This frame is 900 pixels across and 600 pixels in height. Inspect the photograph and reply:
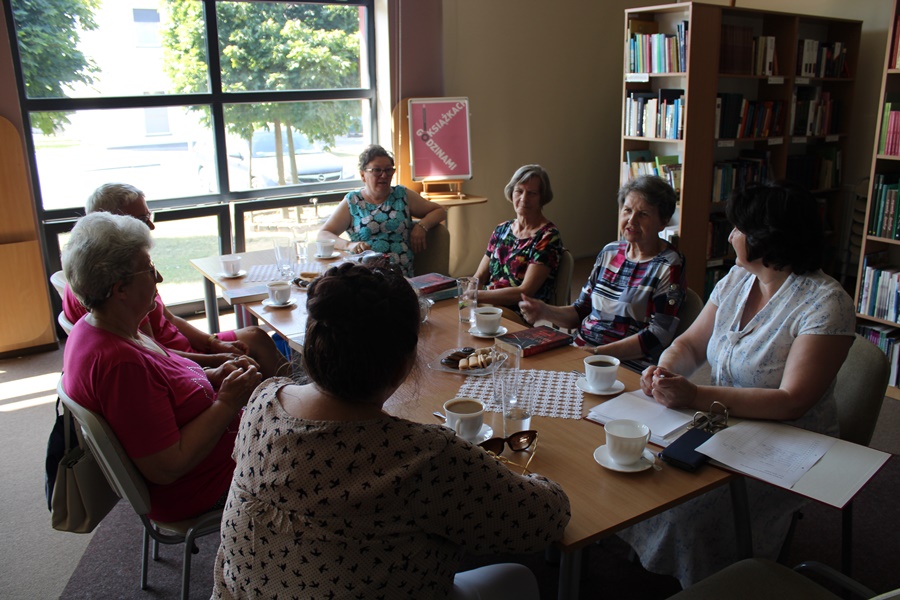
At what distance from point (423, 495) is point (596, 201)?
223 inches

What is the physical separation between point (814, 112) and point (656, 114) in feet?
4.32

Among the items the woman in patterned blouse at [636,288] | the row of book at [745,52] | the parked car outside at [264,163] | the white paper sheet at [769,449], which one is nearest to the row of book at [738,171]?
the row of book at [745,52]

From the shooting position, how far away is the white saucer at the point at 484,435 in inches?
65.6

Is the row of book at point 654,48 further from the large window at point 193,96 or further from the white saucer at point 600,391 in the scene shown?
the white saucer at point 600,391

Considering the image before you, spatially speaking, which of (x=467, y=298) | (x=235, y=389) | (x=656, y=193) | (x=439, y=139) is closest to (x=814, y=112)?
(x=439, y=139)

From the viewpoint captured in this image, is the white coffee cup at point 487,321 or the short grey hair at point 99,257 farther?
the white coffee cup at point 487,321

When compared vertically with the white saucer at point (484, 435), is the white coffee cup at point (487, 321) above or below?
above

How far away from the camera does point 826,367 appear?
1.82 m

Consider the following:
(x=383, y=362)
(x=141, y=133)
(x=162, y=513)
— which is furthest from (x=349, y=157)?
(x=383, y=362)

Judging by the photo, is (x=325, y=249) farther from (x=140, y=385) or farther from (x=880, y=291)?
(x=880, y=291)

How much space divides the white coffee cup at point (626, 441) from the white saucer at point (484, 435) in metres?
0.28

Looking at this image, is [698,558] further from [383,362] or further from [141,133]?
[141,133]

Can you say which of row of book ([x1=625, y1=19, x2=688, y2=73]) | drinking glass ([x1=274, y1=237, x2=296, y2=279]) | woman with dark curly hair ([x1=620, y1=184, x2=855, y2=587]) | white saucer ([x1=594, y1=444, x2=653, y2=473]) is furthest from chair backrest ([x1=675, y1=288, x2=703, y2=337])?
row of book ([x1=625, y1=19, x2=688, y2=73])

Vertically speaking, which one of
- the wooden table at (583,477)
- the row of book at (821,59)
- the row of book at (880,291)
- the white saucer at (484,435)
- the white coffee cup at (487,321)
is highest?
the row of book at (821,59)
